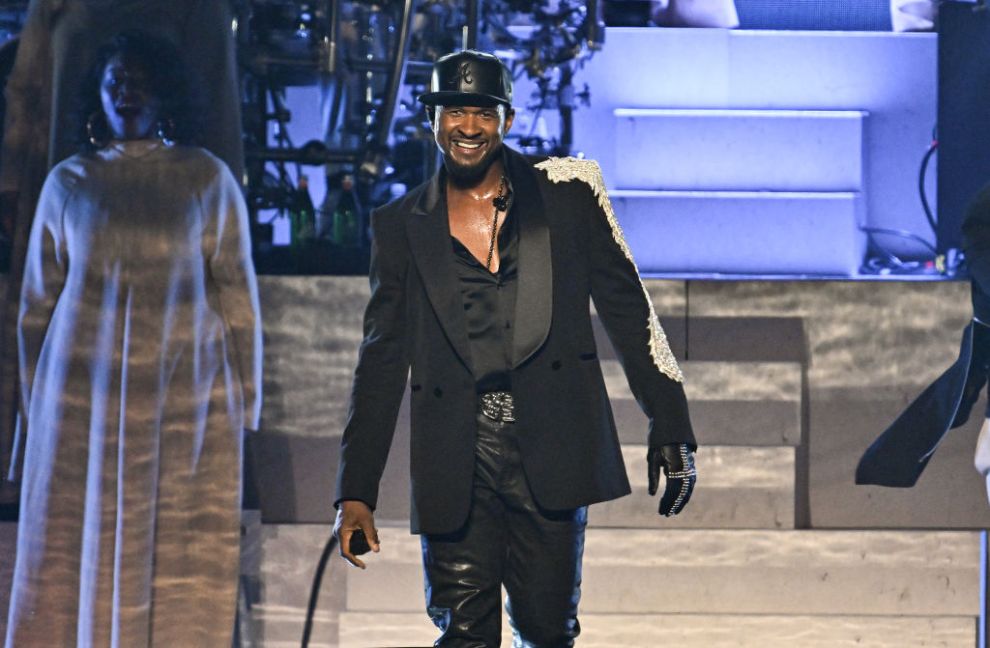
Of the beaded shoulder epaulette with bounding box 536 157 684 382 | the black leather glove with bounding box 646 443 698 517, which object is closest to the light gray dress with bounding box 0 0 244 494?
the beaded shoulder epaulette with bounding box 536 157 684 382

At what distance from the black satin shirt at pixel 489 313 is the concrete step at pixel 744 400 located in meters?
1.51

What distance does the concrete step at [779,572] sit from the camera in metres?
4.34

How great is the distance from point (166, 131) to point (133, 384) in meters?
0.69

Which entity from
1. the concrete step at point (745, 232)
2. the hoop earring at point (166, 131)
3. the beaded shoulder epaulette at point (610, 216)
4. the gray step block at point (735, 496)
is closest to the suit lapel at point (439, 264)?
the beaded shoulder epaulette at point (610, 216)

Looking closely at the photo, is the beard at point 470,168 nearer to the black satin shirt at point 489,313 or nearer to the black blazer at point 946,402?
the black satin shirt at point 489,313

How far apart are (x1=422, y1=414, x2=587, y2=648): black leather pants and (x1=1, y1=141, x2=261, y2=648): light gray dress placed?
4.06ft

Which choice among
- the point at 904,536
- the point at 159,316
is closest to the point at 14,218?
the point at 159,316

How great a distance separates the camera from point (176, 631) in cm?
400

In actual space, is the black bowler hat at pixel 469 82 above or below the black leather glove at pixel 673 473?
above

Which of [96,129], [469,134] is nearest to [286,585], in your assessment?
[96,129]

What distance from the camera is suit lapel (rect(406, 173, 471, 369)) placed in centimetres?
288

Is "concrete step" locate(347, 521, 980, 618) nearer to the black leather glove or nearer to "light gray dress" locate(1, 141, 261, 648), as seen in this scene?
"light gray dress" locate(1, 141, 261, 648)

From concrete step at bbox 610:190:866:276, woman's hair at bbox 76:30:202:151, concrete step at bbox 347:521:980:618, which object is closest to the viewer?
woman's hair at bbox 76:30:202:151

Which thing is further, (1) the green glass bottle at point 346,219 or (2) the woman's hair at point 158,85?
(1) the green glass bottle at point 346,219
